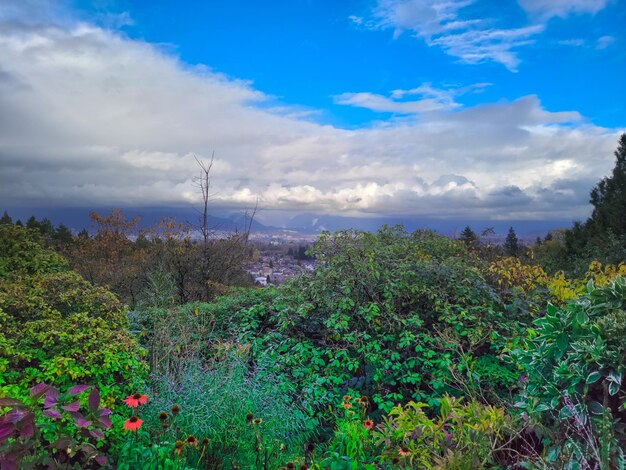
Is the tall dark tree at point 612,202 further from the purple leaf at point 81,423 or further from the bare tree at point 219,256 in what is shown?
the purple leaf at point 81,423

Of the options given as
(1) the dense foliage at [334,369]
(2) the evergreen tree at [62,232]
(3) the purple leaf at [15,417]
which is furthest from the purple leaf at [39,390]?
(2) the evergreen tree at [62,232]

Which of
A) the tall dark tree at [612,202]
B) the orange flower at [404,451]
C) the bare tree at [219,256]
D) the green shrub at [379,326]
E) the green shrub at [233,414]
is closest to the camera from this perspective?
the orange flower at [404,451]

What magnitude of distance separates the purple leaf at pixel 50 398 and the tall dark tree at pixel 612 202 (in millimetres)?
23940

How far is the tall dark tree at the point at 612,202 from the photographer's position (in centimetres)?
2314

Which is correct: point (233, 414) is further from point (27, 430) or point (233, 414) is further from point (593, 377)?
point (593, 377)

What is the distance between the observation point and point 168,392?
12.1ft

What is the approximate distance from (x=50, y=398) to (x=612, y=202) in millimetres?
28266

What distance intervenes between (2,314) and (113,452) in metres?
1.89

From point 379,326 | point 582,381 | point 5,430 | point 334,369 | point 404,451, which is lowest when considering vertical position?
point 334,369

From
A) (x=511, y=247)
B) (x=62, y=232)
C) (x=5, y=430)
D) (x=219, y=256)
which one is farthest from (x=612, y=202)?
(x=62, y=232)

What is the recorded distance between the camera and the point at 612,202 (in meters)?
24.6

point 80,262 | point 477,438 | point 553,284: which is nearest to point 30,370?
point 477,438

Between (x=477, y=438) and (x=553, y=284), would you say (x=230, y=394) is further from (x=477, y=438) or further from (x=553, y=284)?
→ (x=553, y=284)

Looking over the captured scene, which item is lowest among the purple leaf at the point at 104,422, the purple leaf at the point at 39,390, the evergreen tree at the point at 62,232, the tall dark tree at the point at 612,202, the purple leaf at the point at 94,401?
the evergreen tree at the point at 62,232
